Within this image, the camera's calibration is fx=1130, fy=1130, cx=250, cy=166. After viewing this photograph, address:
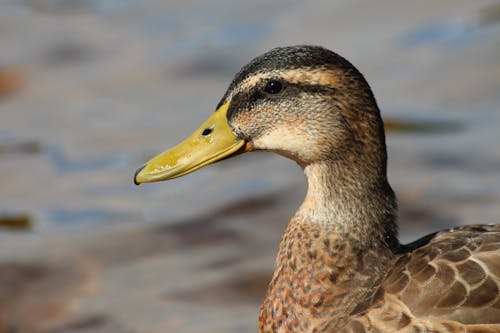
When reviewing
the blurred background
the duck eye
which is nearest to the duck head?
the duck eye

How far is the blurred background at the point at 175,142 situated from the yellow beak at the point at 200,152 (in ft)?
5.33

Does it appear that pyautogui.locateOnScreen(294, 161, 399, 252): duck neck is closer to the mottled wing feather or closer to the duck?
the duck

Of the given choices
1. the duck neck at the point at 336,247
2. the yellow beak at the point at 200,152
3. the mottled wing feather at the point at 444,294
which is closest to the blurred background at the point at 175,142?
the duck neck at the point at 336,247

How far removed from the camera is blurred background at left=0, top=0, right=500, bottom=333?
6633 mm

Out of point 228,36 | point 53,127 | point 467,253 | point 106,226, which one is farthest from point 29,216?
point 467,253

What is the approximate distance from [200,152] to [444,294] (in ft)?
3.94

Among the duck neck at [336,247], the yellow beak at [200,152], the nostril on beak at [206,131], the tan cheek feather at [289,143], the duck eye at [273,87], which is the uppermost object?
the duck eye at [273,87]

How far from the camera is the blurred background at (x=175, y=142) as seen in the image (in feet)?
21.8

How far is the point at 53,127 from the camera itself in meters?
8.73

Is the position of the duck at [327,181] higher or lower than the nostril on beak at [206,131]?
lower

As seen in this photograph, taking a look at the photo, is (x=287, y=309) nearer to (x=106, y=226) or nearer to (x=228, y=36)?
(x=106, y=226)

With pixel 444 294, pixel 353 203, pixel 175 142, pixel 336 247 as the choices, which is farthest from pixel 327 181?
pixel 175 142

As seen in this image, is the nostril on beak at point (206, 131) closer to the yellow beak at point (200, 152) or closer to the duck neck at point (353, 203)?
the yellow beak at point (200, 152)

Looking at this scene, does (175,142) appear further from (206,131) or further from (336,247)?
(336,247)
